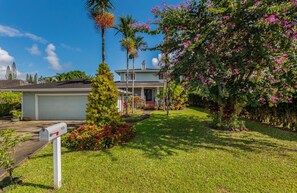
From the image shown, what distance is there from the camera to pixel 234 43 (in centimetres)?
630

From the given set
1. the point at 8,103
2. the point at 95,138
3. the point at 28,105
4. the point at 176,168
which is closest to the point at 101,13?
the point at 28,105

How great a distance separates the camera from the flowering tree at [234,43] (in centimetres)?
505

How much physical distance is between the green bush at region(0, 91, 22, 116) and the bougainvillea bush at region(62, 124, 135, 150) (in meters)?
14.3

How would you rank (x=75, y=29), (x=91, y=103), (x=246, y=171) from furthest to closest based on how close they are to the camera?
(x=75, y=29)
(x=91, y=103)
(x=246, y=171)

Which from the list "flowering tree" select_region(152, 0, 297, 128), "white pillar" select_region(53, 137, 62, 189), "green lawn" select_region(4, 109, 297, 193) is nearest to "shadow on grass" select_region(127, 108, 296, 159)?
"green lawn" select_region(4, 109, 297, 193)

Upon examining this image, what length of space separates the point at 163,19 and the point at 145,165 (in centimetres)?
558

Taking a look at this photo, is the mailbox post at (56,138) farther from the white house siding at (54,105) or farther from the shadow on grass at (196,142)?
the white house siding at (54,105)

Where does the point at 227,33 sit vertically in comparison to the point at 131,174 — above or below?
above

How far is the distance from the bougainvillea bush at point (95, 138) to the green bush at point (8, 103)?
14.3m

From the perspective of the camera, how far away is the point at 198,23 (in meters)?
6.17

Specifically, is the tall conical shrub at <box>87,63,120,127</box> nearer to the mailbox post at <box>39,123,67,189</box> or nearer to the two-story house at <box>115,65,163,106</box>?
the mailbox post at <box>39,123,67,189</box>

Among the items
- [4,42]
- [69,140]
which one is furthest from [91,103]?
[4,42]

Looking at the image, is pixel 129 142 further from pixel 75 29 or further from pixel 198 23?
pixel 75 29

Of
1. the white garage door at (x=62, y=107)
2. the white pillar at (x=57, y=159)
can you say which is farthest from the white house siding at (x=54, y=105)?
the white pillar at (x=57, y=159)
